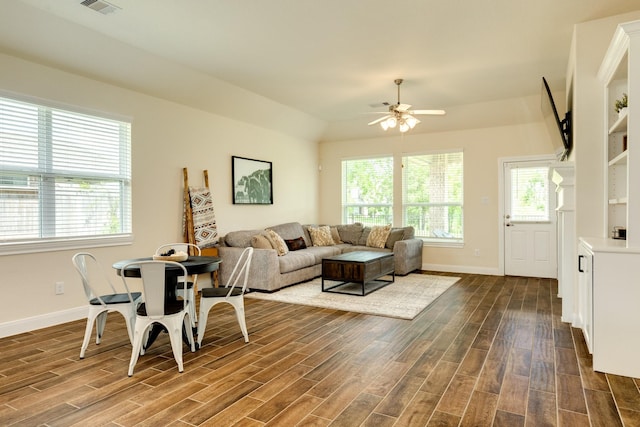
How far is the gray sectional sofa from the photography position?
5.36 metres

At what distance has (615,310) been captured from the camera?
8.77 feet

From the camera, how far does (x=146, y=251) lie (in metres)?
4.80

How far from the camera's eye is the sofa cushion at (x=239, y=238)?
569 centimetres

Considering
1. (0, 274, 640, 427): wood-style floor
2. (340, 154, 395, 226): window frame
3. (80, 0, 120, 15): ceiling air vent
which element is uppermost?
(80, 0, 120, 15): ceiling air vent

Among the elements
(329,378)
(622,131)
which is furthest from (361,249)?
(329,378)

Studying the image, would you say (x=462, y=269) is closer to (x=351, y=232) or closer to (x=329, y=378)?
(x=351, y=232)

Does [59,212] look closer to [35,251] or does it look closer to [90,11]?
[35,251]

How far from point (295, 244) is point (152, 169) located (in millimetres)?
2611

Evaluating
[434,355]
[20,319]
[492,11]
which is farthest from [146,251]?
[492,11]

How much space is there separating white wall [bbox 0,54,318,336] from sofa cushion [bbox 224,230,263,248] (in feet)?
0.69

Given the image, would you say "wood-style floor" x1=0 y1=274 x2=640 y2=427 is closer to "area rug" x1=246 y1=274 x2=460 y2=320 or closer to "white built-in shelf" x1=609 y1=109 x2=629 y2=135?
"area rug" x1=246 y1=274 x2=460 y2=320

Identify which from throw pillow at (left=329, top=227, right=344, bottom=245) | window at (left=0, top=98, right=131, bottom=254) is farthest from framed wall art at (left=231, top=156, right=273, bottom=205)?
window at (left=0, top=98, right=131, bottom=254)

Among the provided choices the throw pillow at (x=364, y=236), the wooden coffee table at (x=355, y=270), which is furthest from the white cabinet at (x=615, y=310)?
the throw pillow at (x=364, y=236)

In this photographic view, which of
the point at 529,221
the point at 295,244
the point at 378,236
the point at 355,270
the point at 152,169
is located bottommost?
the point at 355,270
